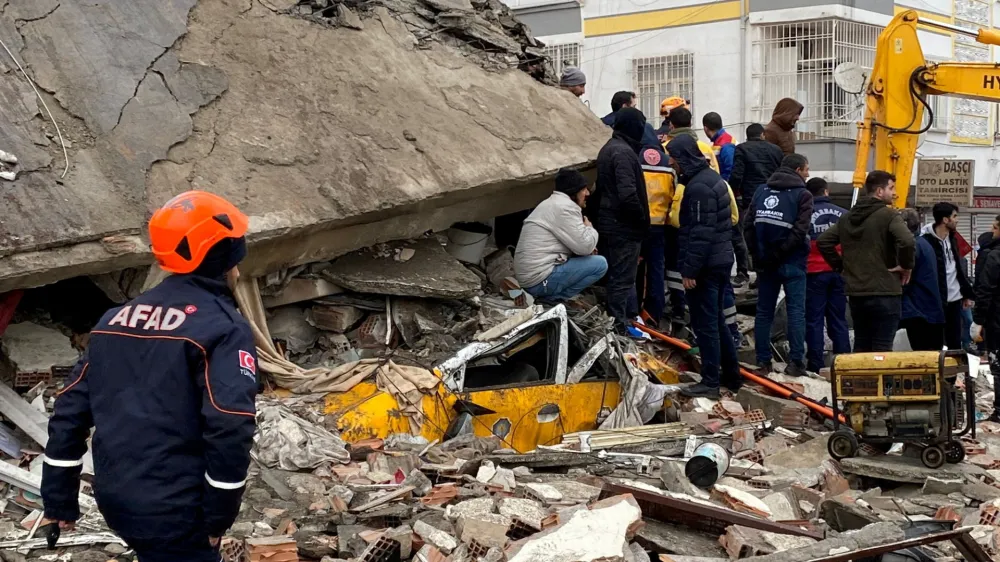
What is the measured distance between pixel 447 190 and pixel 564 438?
211 centimetres

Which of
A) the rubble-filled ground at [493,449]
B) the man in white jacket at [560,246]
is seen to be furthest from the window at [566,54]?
the man in white jacket at [560,246]

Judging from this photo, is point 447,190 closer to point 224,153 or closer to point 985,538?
point 224,153

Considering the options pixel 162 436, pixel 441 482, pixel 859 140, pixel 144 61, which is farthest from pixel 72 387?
pixel 859 140

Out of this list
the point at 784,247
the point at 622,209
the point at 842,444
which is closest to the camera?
the point at 842,444

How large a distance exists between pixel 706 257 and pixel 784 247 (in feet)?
2.61

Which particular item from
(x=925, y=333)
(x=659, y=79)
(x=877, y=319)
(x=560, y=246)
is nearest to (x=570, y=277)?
(x=560, y=246)

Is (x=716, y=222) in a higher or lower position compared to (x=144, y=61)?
lower

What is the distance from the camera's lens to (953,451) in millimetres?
6633

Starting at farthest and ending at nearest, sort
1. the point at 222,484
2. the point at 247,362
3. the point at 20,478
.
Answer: the point at 20,478
the point at 247,362
the point at 222,484

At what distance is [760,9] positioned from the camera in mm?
20344

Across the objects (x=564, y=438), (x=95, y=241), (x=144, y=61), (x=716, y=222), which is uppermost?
(x=144, y=61)

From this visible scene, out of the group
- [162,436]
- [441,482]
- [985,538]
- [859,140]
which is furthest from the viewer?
[859,140]

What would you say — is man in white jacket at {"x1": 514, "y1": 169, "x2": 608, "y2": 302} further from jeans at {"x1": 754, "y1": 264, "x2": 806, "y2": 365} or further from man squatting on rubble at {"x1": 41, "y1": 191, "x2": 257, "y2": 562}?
man squatting on rubble at {"x1": 41, "y1": 191, "x2": 257, "y2": 562}

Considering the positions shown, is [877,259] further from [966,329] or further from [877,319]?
[966,329]
